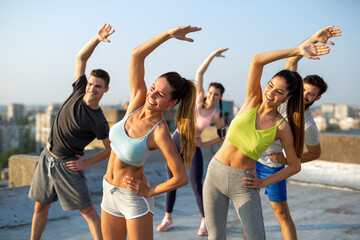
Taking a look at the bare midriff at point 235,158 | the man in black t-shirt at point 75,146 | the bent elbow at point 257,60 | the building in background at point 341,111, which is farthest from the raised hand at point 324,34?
the building in background at point 341,111

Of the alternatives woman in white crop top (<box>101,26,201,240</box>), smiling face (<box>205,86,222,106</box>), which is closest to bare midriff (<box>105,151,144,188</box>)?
woman in white crop top (<box>101,26,201,240</box>)

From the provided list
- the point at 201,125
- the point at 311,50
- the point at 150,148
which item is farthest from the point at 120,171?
the point at 201,125

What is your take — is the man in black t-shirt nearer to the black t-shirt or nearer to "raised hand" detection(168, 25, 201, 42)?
the black t-shirt

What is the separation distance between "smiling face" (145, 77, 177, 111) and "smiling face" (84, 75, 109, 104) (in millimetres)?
1036

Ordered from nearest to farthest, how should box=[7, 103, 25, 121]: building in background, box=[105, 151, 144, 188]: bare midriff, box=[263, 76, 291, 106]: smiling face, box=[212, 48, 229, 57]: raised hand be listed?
box=[105, 151, 144, 188]: bare midriff < box=[263, 76, 291, 106]: smiling face < box=[212, 48, 229, 57]: raised hand < box=[7, 103, 25, 121]: building in background

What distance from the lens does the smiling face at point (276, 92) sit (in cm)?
290

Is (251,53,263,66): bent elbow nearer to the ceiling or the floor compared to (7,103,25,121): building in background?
nearer to the ceiling

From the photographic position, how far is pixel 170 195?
5.30 meters

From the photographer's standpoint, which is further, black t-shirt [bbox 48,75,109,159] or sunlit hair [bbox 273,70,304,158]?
black t-shirt [bbox 48,75,109,159]

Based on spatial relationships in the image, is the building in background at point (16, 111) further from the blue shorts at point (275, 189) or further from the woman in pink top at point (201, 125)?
the blue shorts at point (275, 189)

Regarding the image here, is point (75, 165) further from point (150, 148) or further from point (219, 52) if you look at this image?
point (219, 52)

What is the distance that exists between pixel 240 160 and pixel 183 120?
56 cm

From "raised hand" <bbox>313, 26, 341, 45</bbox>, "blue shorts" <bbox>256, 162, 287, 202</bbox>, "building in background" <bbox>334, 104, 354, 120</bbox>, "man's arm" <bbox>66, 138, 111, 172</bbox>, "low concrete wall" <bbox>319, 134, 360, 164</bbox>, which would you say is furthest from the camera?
"building in background" <bbox>334, 104, 354, 120</bbox>

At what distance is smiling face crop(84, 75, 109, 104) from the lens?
3.61 meters
